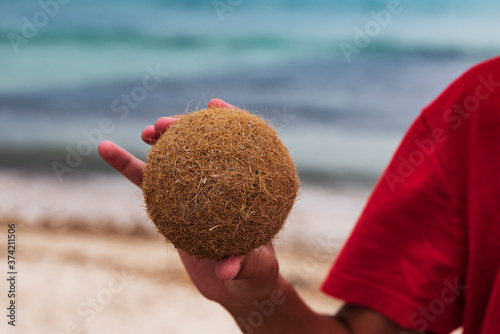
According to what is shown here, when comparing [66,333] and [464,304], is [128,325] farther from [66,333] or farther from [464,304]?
[464,304]

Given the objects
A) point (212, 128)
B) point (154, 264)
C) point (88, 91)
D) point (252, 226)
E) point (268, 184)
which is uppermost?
point (212, 128)

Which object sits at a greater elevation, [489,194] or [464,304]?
[489,194]

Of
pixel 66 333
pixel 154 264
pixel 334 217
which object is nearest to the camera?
pixel 66 333

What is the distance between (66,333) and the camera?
3475 mm

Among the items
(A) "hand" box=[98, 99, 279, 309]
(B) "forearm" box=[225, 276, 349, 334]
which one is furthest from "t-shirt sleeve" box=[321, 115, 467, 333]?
(A) "hand" box=[98, 99, 279, 309]

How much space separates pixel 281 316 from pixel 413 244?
49 centimetres

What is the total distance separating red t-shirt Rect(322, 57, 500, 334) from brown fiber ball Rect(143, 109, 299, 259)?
1.15ft

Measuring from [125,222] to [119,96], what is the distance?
202 inches

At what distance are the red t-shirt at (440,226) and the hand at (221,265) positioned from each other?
1.03 ft

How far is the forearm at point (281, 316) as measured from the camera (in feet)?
5.07

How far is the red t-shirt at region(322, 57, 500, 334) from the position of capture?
4.70 ft

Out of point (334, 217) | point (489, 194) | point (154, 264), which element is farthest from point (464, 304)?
point (334, 217)

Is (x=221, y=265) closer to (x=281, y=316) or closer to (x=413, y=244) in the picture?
(x=281, y=316)

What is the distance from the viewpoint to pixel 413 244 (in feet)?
5.14
